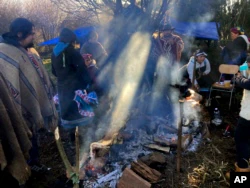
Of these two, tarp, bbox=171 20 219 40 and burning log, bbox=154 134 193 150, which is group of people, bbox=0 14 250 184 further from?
tarp, bbox=171 20 219 40

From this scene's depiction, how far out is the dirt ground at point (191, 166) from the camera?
3207 millimetres

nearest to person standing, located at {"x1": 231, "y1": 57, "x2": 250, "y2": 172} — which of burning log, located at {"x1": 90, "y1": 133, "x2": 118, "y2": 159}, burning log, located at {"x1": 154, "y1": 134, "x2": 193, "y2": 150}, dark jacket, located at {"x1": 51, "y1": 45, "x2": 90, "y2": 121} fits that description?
burning log, located at {"x1": 154, "y1": 134, "x2": 193, "y2": 150}

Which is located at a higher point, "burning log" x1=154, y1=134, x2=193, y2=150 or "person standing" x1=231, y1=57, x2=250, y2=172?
"person standing" x1=231, y1=57, x2=250, y2=172

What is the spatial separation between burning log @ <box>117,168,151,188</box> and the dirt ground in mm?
321

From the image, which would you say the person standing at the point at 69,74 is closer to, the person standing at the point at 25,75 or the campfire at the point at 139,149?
the campfire at the point at 139,149

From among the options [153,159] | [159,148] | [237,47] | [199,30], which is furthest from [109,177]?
[199,30]

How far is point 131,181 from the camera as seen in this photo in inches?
116

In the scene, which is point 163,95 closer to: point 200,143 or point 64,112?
point 200,143

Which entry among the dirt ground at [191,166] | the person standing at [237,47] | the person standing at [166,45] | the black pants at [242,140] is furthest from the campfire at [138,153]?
the person standing at [237,47]

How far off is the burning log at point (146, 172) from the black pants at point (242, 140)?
3.99 ft

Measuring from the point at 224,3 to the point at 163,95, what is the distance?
9211 mm

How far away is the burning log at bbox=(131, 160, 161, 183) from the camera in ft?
10.3

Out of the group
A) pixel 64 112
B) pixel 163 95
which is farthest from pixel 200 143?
pixel 64 112

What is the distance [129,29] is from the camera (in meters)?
5.73
